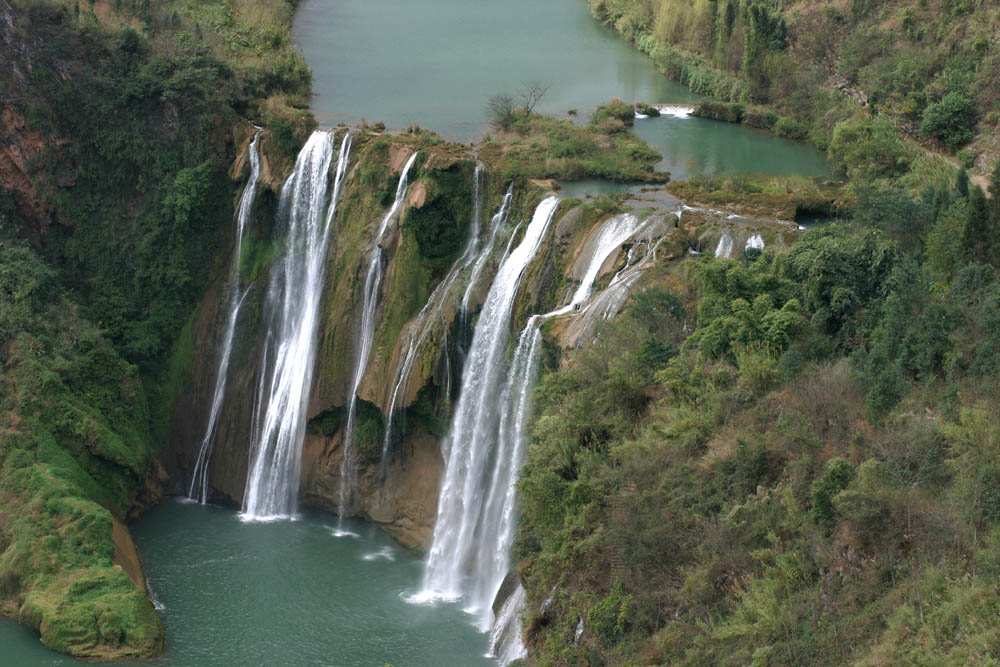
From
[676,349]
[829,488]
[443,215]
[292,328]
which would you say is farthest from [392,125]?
[829,488]

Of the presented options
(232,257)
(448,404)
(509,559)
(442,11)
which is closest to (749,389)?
(509,559)

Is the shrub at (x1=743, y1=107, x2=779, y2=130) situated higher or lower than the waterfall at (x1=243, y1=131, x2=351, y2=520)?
higher

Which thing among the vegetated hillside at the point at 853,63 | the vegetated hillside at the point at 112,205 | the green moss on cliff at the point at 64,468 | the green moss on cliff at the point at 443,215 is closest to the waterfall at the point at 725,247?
the green moss on cliff at the point at 443,215

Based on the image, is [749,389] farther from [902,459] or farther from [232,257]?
[232,257]

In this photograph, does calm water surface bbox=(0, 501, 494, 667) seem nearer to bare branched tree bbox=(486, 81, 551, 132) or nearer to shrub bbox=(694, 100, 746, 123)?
bare branched tree bbox=(486, 81, 551, 132)

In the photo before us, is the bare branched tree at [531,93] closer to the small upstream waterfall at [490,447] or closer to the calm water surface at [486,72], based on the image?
the calm water surface at [486,72]

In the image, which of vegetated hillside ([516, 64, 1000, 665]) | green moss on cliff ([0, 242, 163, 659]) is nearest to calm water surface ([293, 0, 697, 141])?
green moss on cliff ([0, 242, 163, 659])

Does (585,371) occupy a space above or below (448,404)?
above
